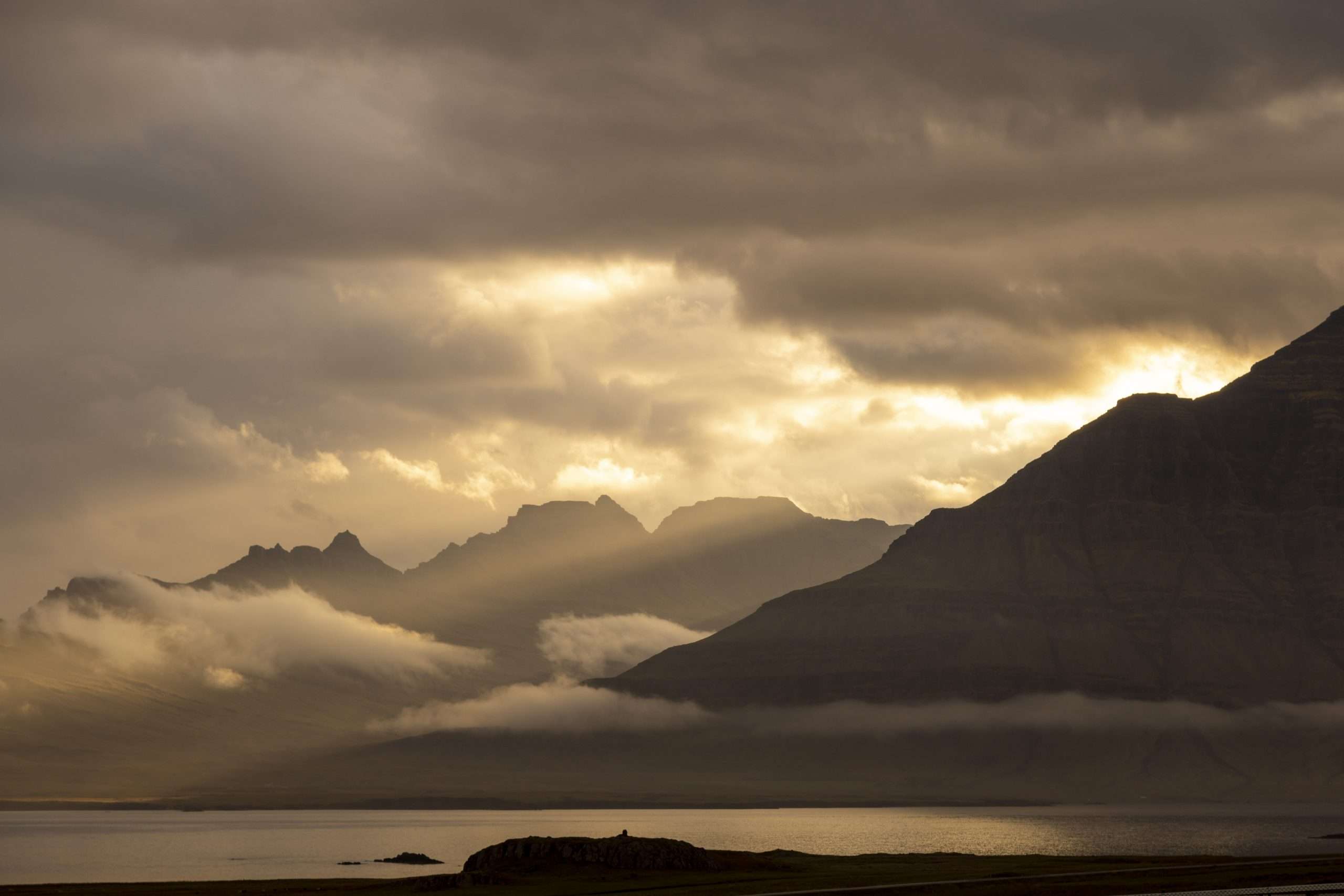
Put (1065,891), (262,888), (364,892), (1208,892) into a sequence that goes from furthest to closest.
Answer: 1. (262,888)
2. (364,892)
3. (1065,891)
4. (1208,892)

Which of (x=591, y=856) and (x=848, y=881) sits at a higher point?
(x=591, y=856)

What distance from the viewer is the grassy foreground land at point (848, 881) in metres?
165

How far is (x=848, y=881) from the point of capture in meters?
176

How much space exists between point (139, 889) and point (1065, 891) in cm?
10355

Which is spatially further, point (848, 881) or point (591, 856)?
point (591, 856)

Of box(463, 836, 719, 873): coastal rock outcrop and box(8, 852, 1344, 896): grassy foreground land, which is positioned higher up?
box(463, 836, 719, 873): coastal rock outcrop

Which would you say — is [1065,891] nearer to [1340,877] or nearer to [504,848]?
[1340,877]

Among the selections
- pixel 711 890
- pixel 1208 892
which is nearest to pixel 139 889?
pixel 711 890

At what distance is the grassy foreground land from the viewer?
6486 inches

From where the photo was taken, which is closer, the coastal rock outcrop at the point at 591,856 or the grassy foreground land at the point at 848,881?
the grassy foreground land at the point at 848,881

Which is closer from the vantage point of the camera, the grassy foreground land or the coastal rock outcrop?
the grassy foreground land

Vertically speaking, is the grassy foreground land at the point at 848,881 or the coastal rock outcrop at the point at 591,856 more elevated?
the coastal rock outcrop at the point at 591,856

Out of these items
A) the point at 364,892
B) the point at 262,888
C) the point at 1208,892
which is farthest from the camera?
the point at 262,888

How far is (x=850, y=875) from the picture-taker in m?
186
